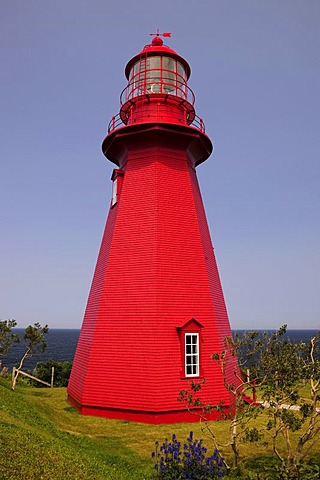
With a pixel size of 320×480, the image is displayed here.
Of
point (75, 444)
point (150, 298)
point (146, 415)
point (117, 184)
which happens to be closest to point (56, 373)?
point (146, 415)

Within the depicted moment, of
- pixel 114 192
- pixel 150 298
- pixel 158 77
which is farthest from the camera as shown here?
pixel 114 192

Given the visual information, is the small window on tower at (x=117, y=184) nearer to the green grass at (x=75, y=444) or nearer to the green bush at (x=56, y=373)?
the green grass at (x=75, y=444)

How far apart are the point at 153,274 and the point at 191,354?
342 cm

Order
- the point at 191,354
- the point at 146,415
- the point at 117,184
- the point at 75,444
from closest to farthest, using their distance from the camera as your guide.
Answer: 1. the point at 75,444
2. the point at 146,415
3. the point at 191,354
4. the point at 117,184

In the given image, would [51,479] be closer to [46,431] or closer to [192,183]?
[46,431]

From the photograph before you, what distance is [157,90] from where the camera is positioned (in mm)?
18016

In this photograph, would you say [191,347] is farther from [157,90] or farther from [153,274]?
[157,90]

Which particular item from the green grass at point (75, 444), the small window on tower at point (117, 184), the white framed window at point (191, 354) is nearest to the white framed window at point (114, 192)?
the small window on tower at point (117, 184)

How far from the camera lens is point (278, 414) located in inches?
348

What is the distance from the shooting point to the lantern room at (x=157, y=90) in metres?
17.5

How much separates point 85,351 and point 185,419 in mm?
4970

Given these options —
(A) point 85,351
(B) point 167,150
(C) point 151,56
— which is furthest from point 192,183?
(A) point 85,351

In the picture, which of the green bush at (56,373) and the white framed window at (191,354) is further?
the green bush at (56,373)

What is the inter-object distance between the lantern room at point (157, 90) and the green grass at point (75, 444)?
481 inches
